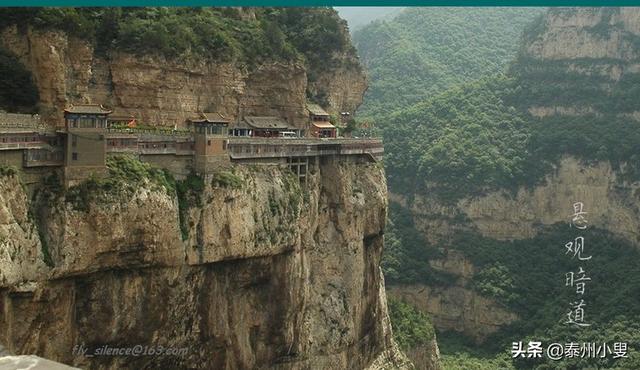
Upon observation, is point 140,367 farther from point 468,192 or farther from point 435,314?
point 468,192

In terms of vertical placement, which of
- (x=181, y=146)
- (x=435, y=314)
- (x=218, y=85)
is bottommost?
(x=435, y=314)

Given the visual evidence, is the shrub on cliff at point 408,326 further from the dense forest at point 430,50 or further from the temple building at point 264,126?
the dense forest at point 430,50

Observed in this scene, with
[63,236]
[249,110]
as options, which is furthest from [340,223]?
[63,236]

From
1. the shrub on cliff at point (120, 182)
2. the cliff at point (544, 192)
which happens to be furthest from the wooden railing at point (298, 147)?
the cliff at point (544, 192)

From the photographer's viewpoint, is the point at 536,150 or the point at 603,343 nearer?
the point at 603,343

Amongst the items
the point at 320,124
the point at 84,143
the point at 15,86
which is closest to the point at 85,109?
the point at 84,143

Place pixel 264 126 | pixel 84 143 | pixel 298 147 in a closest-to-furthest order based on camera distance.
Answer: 1. pixel 84 143
2. pixel 298 147
3. pixel 264 126

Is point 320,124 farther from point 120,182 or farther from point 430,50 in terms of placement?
point 430,50
